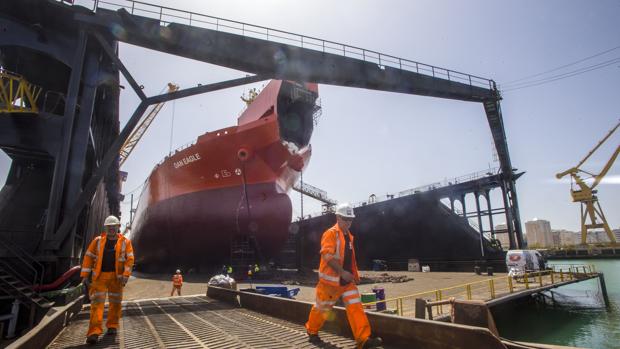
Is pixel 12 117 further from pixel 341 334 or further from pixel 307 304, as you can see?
pixel 341 334

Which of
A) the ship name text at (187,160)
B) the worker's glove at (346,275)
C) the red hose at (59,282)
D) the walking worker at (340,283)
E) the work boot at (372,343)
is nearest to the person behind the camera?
the work boot at (372,343)

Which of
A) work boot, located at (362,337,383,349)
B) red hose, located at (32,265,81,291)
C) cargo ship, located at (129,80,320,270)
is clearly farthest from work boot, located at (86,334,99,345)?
cargo ship, located at (129,80,320,270)

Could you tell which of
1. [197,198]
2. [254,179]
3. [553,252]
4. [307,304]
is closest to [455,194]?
[254,179]

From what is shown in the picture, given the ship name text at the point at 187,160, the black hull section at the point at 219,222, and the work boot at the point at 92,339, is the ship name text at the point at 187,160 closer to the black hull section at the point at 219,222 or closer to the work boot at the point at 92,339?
the black hull section at the point at 219,222

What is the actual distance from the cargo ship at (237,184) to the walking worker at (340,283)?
43.1ft

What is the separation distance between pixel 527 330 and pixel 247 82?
13372 millimetres

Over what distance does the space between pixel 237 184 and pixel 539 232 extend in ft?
464

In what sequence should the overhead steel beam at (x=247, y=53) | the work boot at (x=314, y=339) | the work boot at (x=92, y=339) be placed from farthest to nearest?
the overhead steel beam at (x=247, y=53), the work boot at (x=92, y=339), the work boot at (x=314, y=339)

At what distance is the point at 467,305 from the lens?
3035mm

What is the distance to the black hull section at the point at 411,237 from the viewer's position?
21.8 metres

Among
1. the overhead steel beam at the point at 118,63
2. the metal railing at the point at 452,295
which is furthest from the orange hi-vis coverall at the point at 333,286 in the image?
the overhead steel beam at the point at 118,63

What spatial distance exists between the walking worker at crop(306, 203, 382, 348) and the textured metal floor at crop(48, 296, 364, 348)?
0.32 meters

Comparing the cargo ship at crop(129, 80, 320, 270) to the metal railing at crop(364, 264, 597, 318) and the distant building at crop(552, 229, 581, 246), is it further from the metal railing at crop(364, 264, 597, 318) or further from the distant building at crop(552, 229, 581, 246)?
the distant building at crop(552, 229, 581, 246)

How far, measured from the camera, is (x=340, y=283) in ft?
11.3
